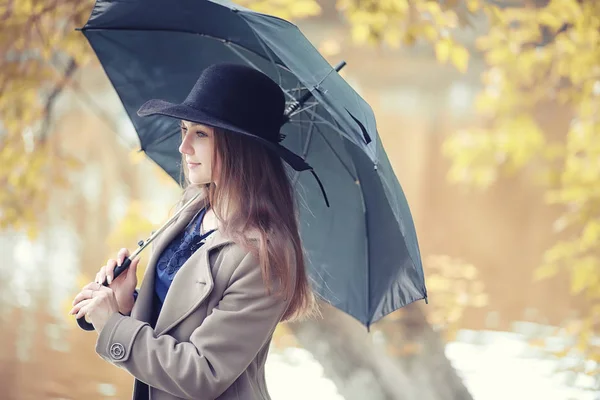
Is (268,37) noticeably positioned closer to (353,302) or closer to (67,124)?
(353,302)

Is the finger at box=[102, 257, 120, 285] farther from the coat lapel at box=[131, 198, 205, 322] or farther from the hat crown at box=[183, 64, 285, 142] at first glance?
the hat crown at box=[183, 64, 285, 142]

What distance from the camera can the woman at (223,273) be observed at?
1369 millimetres

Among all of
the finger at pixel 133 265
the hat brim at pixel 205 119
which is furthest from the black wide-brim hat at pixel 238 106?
the finger at pixel 133 265

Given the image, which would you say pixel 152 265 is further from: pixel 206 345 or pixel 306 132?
pixel 306 132

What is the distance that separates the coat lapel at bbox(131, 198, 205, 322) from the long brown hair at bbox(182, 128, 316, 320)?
146 millimetres

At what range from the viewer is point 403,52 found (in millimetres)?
8398

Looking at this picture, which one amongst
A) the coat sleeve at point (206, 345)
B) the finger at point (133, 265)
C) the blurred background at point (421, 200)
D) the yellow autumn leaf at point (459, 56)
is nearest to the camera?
the coat sleeve at point (206, 345)

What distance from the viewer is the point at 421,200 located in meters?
7.44

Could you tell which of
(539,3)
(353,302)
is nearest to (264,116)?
(353,302)

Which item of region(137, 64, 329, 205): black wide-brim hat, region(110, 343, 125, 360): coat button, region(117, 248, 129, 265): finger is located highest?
region(137, 64, 329, 205): black wide-brim hat

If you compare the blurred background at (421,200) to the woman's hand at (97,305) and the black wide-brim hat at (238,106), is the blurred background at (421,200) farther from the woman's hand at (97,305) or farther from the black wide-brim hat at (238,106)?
the woman's hand at (97,305)

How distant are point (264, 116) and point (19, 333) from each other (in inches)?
177

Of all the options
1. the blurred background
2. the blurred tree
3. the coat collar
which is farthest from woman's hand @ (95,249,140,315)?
the blurred tree

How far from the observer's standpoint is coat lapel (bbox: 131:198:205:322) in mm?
1509
